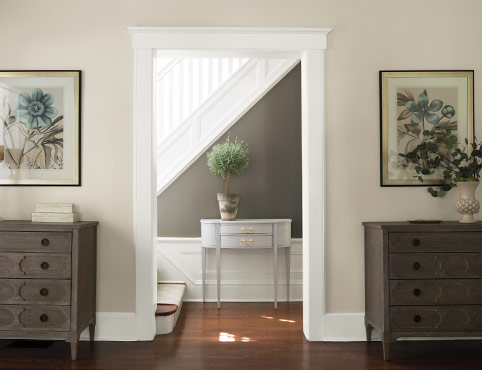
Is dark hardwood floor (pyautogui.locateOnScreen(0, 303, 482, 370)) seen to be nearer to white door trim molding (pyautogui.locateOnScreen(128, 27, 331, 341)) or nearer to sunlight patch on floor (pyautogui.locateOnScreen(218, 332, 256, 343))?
sunlight patch on floor (pyautogui.locateOnScreen(218, 332, 256, 343))

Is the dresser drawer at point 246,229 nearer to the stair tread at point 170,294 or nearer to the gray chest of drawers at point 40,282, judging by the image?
the stair tread at point 170,294

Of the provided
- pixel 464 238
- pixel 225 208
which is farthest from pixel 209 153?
pixel 464 238

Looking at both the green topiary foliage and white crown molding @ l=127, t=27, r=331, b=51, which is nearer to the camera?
white crown molding @ l=127, t=27, r=331, b=51

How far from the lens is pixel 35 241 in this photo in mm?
3283

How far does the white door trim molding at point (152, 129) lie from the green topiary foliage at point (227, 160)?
1.42 m

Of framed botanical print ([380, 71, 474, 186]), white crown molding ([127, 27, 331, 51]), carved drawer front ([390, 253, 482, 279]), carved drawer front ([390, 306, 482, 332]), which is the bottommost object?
carved drawer front ([390, 306, 482, 332])

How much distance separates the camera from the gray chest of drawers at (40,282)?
325 cm

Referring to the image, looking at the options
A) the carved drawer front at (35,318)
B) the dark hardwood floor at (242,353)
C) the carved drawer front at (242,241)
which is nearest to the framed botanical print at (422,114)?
the dark hardwood floor at (242,353)

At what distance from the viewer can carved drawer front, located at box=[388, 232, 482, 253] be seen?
3307 mm

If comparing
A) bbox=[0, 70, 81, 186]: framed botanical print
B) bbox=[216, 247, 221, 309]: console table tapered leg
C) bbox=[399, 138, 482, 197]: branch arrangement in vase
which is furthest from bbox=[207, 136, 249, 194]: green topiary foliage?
bbox=[399, 138, 482, 197]: branch arrangement in vase

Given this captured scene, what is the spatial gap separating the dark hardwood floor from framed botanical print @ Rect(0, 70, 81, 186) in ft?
4.28

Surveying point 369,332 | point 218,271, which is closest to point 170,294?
point 218,271

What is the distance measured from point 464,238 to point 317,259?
1.07 m

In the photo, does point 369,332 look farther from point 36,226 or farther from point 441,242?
point 36,226
